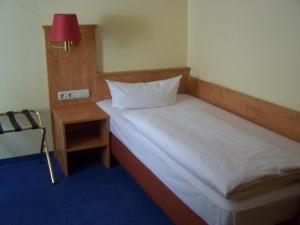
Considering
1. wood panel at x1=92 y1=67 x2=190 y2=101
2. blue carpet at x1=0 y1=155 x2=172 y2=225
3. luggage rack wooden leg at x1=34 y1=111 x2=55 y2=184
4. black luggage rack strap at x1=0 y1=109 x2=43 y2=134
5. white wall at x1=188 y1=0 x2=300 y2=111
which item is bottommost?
blue carpet at x1=0 y1=155 x2=172 y2=225

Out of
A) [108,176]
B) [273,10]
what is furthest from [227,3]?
[108,176]

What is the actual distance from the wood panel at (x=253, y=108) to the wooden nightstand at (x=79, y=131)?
99 cm

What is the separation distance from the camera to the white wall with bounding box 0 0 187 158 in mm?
2941

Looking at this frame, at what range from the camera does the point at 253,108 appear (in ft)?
9.04

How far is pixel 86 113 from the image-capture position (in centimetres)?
300

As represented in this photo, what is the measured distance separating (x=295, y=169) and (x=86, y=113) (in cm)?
174

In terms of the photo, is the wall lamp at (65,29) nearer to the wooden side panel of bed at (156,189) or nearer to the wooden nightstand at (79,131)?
the wooden nightstand at (79,131)

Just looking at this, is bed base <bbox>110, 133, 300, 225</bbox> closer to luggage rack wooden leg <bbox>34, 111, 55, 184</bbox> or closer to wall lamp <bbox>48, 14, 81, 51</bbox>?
luggage rack wooden leg <bbox>34, 111, 55, 184</bbox>

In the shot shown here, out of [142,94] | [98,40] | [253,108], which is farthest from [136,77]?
[253,108]

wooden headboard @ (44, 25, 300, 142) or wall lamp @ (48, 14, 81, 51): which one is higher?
wall lamp @ (48, 14, 81, 51)

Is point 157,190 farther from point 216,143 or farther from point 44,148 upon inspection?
point 44,148

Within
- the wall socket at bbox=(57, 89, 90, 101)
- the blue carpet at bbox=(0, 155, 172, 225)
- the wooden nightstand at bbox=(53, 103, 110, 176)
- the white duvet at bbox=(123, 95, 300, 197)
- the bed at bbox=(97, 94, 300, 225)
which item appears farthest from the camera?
the wall socket at bbox=(57, 89, 90, 101)

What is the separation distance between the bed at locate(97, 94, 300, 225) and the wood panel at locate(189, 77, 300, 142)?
0.08 m

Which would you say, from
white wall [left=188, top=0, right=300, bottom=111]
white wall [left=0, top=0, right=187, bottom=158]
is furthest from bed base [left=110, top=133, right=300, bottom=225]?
white wall [left=188, top=0, right=300, bottom=111]
